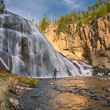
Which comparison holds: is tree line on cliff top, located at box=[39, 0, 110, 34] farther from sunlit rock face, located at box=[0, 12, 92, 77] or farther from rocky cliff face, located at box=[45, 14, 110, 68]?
sunlit rock face, located at box=[0, 12, 92, 77]

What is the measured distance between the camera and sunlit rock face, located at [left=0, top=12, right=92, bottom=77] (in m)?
30.0

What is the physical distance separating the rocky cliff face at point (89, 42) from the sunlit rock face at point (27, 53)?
39.5 feet

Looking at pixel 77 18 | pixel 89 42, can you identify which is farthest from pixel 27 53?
pixel 77 18

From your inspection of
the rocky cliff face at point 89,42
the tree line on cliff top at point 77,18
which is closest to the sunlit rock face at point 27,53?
the rocky cliff face at point 89,42

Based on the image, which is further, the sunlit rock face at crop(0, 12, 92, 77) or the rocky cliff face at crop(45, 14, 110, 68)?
the rocky cliff face at crop(45, 14, 110, 68)

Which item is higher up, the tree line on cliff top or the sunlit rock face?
the tree line on cliff top

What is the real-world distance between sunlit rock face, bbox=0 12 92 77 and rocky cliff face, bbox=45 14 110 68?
12027 mm

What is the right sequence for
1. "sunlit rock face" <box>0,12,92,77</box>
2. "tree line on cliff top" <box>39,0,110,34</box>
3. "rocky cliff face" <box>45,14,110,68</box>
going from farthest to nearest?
"tree line on cliff top" <box>39,0,110,34</box> → "rocky cliff face" <box>45,14,110,68</box> → "sunlit rock face" <box>0,12,92,77</box>

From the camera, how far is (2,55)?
2909cm

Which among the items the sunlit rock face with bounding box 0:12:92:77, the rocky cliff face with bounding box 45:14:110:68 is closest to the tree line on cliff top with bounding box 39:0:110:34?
the rocky cliff face with bounding box 45:14:110:68

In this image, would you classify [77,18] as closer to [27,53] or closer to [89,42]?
[89,42]

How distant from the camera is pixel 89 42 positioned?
5353 cm

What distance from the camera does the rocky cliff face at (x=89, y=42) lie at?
49250mm

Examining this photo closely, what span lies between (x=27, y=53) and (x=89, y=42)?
22.9m
